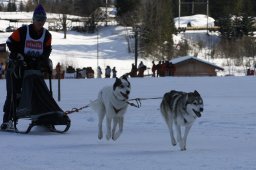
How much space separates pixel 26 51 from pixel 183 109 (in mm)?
2919

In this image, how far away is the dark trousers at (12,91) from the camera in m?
9.56

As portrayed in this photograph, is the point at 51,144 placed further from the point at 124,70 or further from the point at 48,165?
the point at 124,70

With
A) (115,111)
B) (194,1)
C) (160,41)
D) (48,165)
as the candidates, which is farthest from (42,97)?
(194,1)

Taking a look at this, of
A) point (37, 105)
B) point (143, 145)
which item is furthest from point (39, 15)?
point (143, 145)

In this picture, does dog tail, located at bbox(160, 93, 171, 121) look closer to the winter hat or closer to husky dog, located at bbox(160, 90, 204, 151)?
husky dog, located at bbox(160, 90, 204, 151)

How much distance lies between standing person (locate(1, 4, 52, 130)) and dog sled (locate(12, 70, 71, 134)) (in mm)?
153

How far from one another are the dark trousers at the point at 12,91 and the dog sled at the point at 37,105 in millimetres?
161

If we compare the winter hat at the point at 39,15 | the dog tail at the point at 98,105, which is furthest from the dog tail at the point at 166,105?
the winter hat at the point at 39,15

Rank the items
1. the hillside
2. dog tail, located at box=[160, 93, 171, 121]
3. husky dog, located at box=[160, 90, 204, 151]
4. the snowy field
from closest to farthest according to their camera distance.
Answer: the snowy field
husky dog, located at box=[160, 90, 204, 151]
dog tail, located at box=[160, 93, 171, 121]
the hillside

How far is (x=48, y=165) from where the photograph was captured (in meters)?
6.25

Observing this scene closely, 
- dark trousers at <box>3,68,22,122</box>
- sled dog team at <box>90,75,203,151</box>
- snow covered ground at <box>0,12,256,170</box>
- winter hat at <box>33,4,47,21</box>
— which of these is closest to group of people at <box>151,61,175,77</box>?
snow covered ground at <box>0,12,256,170</box>

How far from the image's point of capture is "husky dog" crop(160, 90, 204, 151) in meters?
7.45

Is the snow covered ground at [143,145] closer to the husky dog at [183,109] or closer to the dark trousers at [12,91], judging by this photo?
the husky dog at [183,109]

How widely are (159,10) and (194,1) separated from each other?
20914 mm
